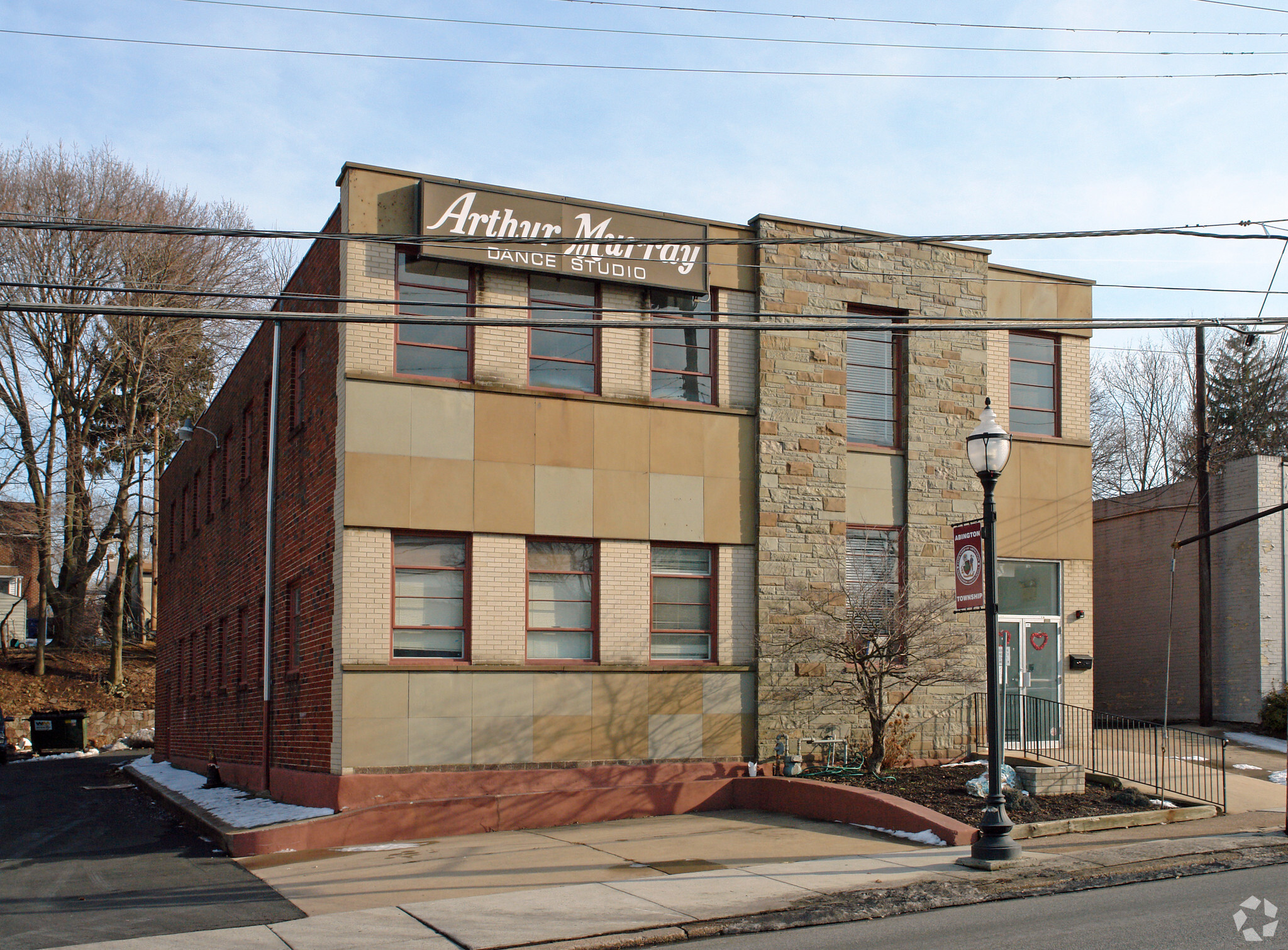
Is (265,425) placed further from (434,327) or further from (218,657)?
(434,327)

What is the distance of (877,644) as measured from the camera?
16.6m

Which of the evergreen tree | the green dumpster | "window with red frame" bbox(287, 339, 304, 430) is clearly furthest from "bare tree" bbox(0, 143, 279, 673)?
the evergreen tree

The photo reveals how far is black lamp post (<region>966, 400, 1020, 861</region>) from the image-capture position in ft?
38.8

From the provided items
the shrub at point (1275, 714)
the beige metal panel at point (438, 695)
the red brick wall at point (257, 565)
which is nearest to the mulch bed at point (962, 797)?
the beige metal panel at point (438, 695)

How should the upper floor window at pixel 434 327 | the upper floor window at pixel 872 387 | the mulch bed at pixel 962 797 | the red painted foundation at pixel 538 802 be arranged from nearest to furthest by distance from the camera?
the red painted foundation at pixel 538 802, the mulch bed at pixel 962 797, the upper floor window at pixel 434 327, the upper floor window at pixel 872 387

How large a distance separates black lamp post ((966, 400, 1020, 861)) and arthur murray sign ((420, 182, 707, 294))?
472cm

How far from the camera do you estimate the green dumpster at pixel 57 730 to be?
118 feet

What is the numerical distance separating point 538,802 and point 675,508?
462 cm

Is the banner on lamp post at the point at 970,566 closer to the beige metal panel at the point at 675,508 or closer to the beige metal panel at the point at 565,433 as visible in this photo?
the beige metal panel at the point at 675,508

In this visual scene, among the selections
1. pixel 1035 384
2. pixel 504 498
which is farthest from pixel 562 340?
pixel 1035 384

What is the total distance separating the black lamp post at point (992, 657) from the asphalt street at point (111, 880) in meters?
6.80

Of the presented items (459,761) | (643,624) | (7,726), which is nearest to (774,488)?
(643,624)

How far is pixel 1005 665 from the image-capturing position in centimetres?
1923

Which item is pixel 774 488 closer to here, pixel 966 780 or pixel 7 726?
pixel 966 780
